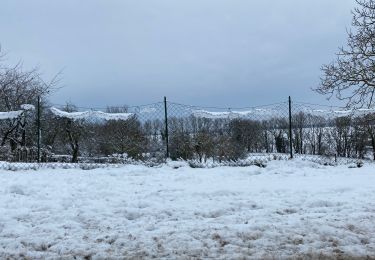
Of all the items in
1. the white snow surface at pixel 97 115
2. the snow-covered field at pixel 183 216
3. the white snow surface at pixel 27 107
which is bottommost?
the snow-covered field at pixel 183 216

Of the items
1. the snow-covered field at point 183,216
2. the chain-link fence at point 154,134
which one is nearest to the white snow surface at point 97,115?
the chain-link fence at point 154,134

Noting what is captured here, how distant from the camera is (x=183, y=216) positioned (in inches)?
261

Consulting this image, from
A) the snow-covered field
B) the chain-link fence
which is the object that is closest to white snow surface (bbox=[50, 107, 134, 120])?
the chain-link fence

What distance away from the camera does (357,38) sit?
27.6ft

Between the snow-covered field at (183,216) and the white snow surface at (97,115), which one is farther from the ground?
the white snow surface at (97,115)

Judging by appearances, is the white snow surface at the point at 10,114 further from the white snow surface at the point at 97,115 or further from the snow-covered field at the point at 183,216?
the snow-covered field at the point at 183,216

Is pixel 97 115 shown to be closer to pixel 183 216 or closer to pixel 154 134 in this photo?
pixel 154 134

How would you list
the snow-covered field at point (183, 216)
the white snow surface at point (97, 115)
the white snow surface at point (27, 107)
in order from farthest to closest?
the white snow surface at point (97, 115) < the white snow surface at point (27, 107) < the snow-covered field at point (183, 216)

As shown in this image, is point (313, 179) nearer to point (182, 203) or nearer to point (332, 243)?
point (182, 203)

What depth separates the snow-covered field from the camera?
17.1ft

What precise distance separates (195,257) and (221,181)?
4807 mm

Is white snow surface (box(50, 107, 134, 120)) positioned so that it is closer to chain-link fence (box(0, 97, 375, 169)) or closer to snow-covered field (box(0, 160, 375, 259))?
chain-link fence (box(0, 97, 375, 169))

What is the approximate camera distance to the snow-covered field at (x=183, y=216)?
5.22 m

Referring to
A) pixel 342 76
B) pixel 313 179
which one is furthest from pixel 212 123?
pixel 342 76
